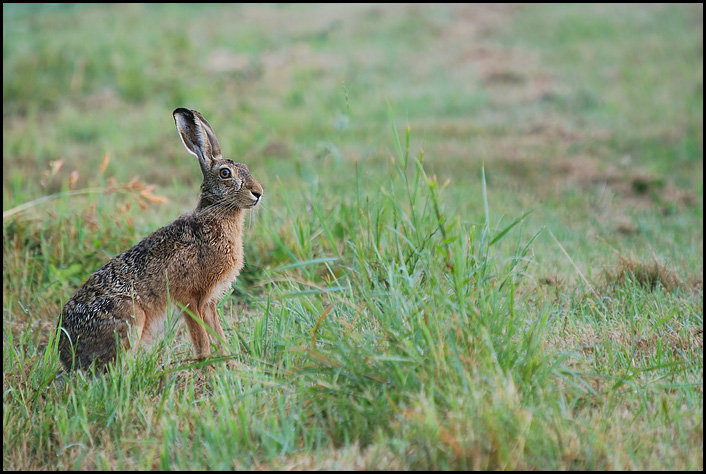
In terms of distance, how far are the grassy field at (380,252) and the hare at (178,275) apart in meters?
0.19

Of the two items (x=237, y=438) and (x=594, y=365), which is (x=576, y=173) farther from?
(x=237, y=438)

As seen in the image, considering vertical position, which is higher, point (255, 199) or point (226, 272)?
point (255, 199)

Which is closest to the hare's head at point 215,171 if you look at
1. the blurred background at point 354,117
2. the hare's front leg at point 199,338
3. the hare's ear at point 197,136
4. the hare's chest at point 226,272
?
the hare's ear at point 197,136

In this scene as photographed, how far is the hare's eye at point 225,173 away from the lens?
4312mm

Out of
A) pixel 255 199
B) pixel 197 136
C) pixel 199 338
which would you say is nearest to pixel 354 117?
pixel 197 136

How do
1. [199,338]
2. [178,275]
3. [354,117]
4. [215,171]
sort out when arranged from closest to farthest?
1. [199,338]
2. [178,275]
3. [215,171]
4. [354,117]

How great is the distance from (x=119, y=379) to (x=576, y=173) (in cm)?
664

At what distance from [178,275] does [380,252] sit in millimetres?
1125

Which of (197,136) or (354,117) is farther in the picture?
(354,117)

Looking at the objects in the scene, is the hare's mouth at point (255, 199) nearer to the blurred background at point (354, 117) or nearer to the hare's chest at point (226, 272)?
the hare's chest at point (226, 272)

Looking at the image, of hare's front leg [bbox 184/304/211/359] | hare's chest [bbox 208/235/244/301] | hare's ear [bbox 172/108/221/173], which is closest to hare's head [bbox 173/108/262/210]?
hare's ear [bbox 172/108/221/173]

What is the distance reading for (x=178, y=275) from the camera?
4.24 m

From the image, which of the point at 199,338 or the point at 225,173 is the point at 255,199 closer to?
the point at 225,173

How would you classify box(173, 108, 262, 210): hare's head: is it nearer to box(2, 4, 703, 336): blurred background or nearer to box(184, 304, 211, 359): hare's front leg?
box(2, 4, 703, 336): blurred background
